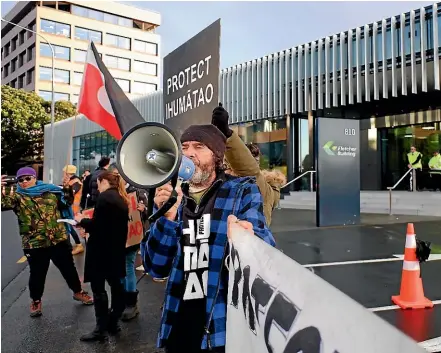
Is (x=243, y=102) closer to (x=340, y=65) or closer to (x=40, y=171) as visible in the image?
(x=340, y=65)

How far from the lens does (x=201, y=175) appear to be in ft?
6.48

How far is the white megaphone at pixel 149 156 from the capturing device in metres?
1.65

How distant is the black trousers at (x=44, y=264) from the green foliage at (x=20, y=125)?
37509mm

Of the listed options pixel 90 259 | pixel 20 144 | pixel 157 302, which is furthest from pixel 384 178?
pixel 20 144

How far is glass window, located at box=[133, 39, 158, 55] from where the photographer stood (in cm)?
6875

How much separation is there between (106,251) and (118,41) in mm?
68098

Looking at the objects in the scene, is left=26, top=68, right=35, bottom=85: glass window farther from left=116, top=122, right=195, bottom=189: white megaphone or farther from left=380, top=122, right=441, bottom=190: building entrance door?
left=116, top=122, right=195, bottom=189: white megaphone

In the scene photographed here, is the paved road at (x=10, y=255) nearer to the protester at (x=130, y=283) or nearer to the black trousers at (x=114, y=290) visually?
the protester at (x=130, y=283)

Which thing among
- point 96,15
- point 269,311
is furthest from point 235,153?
point 96,15

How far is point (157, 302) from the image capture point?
17.6ft

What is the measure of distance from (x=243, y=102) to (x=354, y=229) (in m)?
12.8

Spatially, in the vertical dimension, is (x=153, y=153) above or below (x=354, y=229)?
above

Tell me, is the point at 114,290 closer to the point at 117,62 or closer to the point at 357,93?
the point at 357,93

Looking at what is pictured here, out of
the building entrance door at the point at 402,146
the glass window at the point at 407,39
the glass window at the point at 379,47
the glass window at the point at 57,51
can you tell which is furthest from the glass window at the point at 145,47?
the glass window at the point at 407,39
